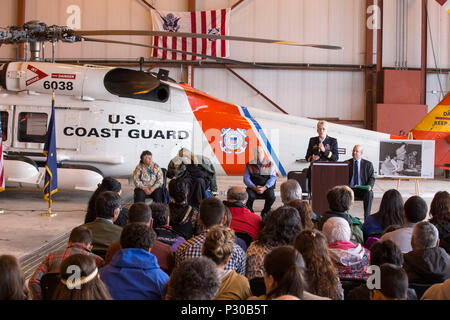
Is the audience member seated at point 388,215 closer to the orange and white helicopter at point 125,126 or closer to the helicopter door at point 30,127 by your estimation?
the orange and white helicopter at point 125,126

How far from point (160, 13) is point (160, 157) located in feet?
29.0

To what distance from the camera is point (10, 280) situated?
2.25 m

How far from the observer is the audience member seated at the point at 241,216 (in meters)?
4.71

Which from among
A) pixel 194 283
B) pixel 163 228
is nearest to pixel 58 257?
pixel 163 228

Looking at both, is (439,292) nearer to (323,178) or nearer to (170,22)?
(323,178)

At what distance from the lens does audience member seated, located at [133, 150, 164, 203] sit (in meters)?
7.73

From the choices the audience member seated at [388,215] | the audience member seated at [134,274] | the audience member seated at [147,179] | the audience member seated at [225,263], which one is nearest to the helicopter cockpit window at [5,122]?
the audience member seated at [147,179]

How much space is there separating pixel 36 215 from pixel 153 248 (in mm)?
5027

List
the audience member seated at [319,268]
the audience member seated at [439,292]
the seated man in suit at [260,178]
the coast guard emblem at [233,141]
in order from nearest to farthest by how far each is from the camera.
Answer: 1. the audience member seated at [439,292]
2. the audience member seated at [319,268]
3. the seated man in suit at [260,178]
4. the coast guard emblem at [233,141]

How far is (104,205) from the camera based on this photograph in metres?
4.20

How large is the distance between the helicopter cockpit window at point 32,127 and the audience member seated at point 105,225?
18.1 feet

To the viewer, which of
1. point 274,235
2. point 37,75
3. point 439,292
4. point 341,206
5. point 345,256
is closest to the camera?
point 439,292

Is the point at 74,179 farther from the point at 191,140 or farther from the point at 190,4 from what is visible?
the point at 190,4
